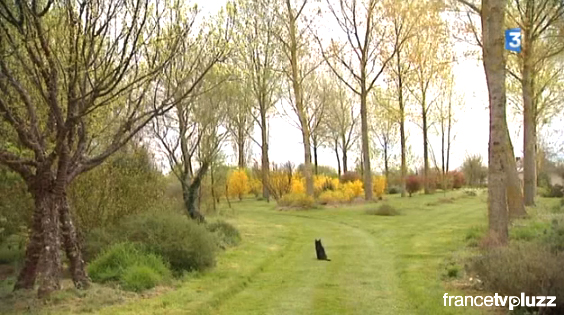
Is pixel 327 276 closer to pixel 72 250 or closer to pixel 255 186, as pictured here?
pixel 72 250

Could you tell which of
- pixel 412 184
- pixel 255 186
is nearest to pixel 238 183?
pixel 255 186

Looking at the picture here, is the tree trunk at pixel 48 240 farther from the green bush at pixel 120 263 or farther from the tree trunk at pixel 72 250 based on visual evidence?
the green bush at pixel 120 263

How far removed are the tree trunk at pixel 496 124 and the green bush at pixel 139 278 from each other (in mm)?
7239

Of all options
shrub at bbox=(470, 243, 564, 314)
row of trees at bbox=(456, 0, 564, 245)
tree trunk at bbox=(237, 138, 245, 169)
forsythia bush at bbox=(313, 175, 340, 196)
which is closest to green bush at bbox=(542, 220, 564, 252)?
shrub at bbox=(470, 243, 564, 314)

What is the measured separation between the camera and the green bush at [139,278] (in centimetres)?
1068

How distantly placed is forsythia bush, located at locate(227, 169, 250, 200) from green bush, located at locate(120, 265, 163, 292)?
2901 centimetres

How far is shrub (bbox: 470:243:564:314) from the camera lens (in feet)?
23.1

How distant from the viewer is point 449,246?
584 inches

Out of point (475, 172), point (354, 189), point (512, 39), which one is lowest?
point (354, 189)

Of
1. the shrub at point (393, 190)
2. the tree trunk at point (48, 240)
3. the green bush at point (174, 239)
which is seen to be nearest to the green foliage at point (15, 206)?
the green bush at point (174, 239)

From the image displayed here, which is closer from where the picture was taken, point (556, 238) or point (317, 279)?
point (556, 238)

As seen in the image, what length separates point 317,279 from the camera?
443 inches

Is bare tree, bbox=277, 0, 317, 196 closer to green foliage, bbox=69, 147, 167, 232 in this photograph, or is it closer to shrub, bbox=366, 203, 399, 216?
shrub, bbox=366, 203, 399, 216

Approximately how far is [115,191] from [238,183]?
2637 cm
